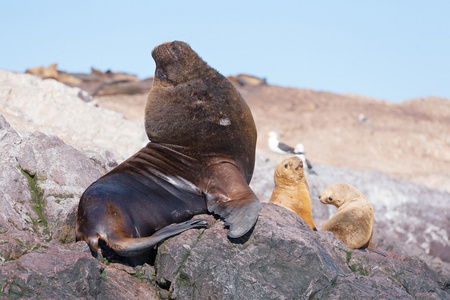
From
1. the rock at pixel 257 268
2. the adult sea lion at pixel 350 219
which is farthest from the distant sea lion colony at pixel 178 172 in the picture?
the adult sea lion at pixel 350 219

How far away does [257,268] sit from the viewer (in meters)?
4.24

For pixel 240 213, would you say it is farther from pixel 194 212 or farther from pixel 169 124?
pixel 169 124

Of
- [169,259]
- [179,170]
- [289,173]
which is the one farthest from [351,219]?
[169,259]

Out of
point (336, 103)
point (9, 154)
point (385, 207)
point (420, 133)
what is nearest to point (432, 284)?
point (9, 154)

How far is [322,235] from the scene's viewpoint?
17.2ft

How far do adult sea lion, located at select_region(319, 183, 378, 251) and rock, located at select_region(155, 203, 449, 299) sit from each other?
1.71 metres

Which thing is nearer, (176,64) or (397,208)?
(176,64)

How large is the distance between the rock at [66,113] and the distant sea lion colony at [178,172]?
4.69 meters

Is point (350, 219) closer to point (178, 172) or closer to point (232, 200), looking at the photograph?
point (232, 200)

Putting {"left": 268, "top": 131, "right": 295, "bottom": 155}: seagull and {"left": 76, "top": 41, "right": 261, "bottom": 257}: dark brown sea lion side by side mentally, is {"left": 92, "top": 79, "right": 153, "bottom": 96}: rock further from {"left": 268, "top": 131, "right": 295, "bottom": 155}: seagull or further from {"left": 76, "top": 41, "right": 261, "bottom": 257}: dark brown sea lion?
{"left": 76, "top": 41, "right": 261, "bottom": 257}: dark brown sea lion

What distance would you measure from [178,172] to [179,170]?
24 millimetres

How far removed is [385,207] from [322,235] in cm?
709

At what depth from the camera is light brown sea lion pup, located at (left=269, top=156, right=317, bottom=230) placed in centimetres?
684

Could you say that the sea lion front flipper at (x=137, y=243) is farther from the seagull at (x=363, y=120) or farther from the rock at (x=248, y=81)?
the rock at (x=248, y=81)
